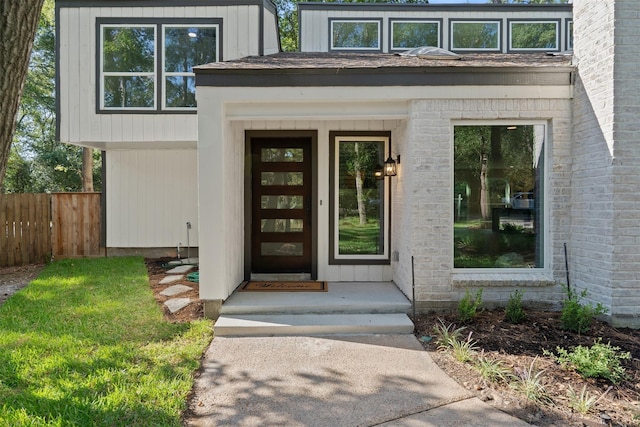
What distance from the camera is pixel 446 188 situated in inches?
185

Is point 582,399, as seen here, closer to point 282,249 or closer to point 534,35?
point 282,249

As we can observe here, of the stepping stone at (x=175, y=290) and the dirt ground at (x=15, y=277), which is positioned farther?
the dirt ground at (x=15, y=277)

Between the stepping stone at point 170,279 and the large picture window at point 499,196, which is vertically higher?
the large picture window at point 499,196

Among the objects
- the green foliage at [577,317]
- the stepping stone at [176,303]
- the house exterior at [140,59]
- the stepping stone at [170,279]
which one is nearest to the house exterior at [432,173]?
the green foliage at [577,317]

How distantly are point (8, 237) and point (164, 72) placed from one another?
475 cm

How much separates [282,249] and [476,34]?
783 cm

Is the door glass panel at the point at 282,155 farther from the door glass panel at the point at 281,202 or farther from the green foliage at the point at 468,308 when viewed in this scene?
the green foliage at the point at 468,308

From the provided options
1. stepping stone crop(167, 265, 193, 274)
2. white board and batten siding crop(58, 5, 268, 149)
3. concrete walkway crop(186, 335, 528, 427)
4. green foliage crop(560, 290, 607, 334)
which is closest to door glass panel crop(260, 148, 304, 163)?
white board and batten siding crop(58, 5, 268, 149)

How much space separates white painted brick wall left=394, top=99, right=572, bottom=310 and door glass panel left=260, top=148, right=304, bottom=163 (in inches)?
80.2

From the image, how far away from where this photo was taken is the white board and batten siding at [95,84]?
8.20 meters

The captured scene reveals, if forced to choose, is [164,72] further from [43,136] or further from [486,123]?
[43,136]

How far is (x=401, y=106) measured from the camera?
192 inches

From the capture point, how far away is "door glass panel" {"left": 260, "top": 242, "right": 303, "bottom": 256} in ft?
20.5

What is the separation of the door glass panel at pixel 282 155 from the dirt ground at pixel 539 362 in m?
2.42
